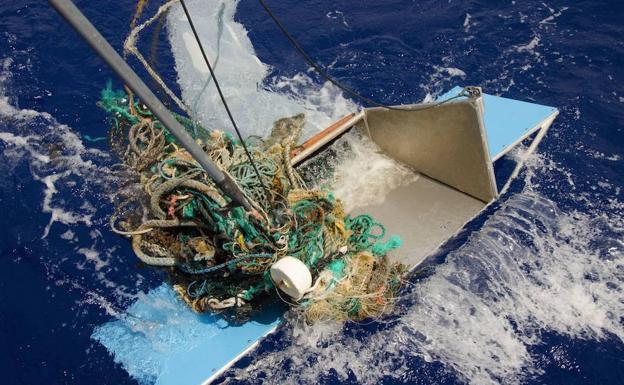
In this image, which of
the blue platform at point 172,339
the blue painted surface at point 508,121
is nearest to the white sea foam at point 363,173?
the blue painted surface at point 508,121

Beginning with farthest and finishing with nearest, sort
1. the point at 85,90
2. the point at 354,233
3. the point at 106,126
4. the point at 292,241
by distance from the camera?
the point at 85,90, the point at 106,126, the point at 354,233, the point at 292,241

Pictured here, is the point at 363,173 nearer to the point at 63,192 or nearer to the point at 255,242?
the point at 255,242

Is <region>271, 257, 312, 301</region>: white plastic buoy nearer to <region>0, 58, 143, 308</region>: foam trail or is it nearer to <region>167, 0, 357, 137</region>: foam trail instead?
<region>0, 58, 143, 308</region>: foam trail

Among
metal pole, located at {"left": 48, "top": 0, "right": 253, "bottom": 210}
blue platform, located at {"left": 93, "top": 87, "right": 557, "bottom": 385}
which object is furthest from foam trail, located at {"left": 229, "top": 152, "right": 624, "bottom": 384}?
metal pole, located at {"left": 48, "top": 0, "right": 253, "bottom": 210}

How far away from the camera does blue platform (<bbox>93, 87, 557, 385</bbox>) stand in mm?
4348

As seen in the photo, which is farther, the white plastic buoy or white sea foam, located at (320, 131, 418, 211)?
white sea foam, located at (320, 131, 418, 211)

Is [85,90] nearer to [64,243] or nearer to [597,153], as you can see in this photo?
[64,243]

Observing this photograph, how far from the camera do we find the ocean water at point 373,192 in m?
4.52

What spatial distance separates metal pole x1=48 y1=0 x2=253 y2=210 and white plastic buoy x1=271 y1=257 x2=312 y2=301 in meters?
0.77

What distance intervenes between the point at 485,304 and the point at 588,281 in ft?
3.50

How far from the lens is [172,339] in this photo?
4.54m

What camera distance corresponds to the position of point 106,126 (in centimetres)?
674

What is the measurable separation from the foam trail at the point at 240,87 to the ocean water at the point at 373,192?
0.09 ft

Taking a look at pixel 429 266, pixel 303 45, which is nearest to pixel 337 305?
pixel 429 266
